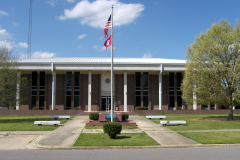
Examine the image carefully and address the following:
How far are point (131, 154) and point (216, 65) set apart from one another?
60.5 feet

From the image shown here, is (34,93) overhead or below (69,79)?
below

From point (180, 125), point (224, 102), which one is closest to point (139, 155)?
point (180, 125)

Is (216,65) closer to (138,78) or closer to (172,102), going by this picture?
(172,102)

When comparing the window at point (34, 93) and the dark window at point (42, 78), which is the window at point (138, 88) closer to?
the dark window at point (42, 78)

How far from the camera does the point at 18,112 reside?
34375 mm

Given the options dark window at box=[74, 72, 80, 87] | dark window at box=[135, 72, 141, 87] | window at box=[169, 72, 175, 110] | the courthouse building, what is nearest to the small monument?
the courthouse building

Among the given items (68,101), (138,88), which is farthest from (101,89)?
(138,88)

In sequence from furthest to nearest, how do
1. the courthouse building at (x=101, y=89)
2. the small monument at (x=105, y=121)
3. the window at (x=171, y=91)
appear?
the window at (x=171, y=91) → the courthouse building at (x=101, y=89) → the small monument at (x=105, y=121)

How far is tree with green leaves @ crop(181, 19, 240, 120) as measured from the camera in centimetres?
2444

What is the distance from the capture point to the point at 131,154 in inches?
395

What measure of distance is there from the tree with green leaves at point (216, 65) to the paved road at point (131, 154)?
47.0ft

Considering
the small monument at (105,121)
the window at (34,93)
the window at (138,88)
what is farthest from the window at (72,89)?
the small monument at (105,121)

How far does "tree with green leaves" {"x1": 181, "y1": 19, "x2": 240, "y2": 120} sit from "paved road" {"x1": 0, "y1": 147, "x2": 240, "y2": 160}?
14.3 metres

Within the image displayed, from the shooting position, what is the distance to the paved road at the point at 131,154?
9.30m
